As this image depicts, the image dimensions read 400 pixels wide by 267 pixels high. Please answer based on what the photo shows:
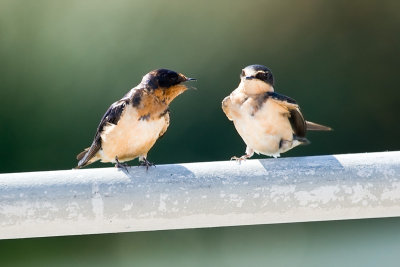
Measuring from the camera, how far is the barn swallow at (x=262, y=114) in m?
1.50

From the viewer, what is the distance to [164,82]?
4.84ft

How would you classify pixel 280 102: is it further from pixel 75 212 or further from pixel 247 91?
pixel 75 212

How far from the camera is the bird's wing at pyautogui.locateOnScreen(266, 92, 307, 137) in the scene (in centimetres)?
150

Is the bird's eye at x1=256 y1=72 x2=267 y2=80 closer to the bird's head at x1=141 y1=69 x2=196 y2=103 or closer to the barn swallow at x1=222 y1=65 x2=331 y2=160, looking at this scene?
the barn swallow at x1=222 y1=65 x2=331 y2=160

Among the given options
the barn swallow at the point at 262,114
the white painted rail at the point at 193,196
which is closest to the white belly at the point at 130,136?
the barn swallow at the point at 262,114

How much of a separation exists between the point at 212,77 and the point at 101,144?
1874 millimetres

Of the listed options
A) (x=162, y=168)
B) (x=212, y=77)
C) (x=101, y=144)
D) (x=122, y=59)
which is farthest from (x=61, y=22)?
(x=162, y=168)

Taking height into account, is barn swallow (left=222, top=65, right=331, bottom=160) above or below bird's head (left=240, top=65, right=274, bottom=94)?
below

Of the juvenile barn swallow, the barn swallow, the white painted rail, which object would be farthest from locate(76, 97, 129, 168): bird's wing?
the white painted rail

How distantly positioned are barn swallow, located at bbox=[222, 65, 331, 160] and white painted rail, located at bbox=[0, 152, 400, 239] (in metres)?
0.70

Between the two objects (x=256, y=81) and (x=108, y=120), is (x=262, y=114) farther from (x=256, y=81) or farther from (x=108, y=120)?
(x=108, y=120)

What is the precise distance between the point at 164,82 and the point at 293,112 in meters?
0.31

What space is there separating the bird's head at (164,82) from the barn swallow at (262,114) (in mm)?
134

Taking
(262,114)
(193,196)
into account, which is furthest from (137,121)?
(193,196)
